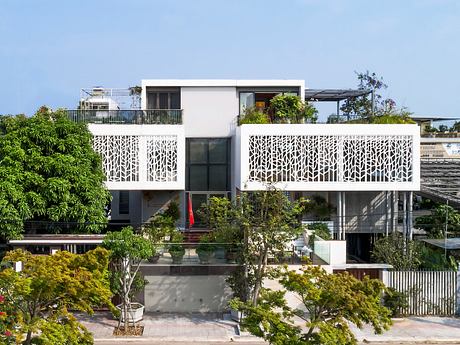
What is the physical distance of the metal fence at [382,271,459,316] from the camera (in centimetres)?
2050

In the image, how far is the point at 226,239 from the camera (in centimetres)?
2008

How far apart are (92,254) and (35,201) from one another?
339 inches

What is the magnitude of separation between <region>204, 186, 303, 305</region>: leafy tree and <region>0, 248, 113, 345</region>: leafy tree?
626 centimetres

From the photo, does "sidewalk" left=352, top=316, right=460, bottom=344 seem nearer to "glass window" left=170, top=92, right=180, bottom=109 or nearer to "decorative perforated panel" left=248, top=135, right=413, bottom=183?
"decorative perforated panel" left=248, top=135, right=413, bottom=183

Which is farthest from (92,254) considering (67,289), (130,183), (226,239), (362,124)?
(362,124)

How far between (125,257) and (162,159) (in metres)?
7.99

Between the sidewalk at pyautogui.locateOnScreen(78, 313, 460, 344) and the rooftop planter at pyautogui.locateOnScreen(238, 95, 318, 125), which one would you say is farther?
the rooftop planter at pyautogui.locateOnScreen(238, 95, 318, 125)

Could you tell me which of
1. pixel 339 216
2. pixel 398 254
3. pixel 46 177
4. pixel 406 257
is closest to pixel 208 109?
pixel 339 216

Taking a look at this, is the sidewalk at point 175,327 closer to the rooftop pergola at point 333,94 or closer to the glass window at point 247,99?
the glass window at point 247,99

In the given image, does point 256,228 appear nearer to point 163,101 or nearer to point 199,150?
point 199,150

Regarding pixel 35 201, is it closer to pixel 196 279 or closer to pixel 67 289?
pixel 196 279

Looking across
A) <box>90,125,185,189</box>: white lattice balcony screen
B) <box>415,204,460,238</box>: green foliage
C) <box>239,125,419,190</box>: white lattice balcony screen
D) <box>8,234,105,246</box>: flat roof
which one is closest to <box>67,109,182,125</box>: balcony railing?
<box>90,125,185,189</box>: white lattice balcony screen

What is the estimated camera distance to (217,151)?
29.6 metres

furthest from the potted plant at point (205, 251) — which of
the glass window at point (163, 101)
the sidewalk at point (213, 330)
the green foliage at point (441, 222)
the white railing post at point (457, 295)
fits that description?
the green foliage at point (441, 222)
